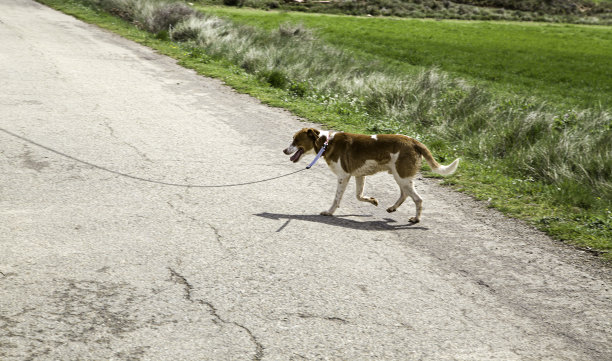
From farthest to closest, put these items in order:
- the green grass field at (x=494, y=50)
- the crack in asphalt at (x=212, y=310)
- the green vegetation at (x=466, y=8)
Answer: the green vegetation at (x=466, y=8) → the green grass field at (x=494, y=50) → the crack in asphalt at (x=212, y=310)

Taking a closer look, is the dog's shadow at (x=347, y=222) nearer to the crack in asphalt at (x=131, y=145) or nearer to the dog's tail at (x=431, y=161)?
the dog's tail at (x=431, y=161)

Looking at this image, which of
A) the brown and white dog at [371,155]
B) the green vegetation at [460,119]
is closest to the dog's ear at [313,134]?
the brown and white dog at [371,155]

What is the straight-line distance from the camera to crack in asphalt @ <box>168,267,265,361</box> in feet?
14.9

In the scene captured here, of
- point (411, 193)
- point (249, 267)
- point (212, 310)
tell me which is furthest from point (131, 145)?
point (212, 310)

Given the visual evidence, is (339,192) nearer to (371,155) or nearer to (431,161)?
(371,155)

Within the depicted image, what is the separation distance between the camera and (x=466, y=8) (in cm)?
6081

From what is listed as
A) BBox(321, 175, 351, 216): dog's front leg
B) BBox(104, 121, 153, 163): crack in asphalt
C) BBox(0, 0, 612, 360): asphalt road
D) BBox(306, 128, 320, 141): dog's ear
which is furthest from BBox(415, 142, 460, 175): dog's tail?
BBox(104, 121, 153, 163): crack in asphalt

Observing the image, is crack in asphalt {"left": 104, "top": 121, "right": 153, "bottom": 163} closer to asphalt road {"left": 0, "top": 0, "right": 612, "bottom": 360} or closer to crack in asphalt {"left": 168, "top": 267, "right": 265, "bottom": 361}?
asphalt road {"left": 0, "top": 0, "right": 612, "bottom": 360}

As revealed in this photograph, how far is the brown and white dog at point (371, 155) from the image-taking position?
696 centimetres

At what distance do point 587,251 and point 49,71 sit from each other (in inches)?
489

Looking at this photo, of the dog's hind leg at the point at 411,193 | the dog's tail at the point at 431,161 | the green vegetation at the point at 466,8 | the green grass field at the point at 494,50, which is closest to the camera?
the dog's tail at the point at 431,161

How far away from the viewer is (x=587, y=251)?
6562mm

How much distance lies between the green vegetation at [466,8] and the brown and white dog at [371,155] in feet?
130

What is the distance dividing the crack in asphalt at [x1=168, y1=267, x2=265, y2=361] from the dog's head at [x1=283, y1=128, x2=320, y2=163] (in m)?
2.19
